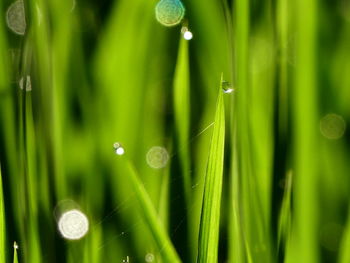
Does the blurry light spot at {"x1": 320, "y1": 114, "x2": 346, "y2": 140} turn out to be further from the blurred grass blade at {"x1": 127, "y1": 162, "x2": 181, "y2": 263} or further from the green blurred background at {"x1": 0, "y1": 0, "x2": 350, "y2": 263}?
the blurred grass blade at {"x1": 127, "y1": 162, "x2": 181, "y2": 263}

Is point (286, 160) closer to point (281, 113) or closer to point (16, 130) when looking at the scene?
point (281, 113)

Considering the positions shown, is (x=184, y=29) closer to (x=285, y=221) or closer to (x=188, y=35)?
(x=188, y=35)

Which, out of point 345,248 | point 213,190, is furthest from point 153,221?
point 345,248

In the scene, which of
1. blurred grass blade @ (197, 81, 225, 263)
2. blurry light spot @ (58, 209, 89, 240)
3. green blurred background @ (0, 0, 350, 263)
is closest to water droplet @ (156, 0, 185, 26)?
green blurred background @ (0, 0, 350, 263)

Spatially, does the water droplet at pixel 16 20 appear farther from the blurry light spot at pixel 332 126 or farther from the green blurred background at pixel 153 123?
the blurry light spot at pixel 332 126

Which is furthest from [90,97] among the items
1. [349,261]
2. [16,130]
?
[349,261]

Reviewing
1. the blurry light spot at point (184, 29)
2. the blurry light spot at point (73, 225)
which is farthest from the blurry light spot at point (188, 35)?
the blurry light spot at point (73, 225)
